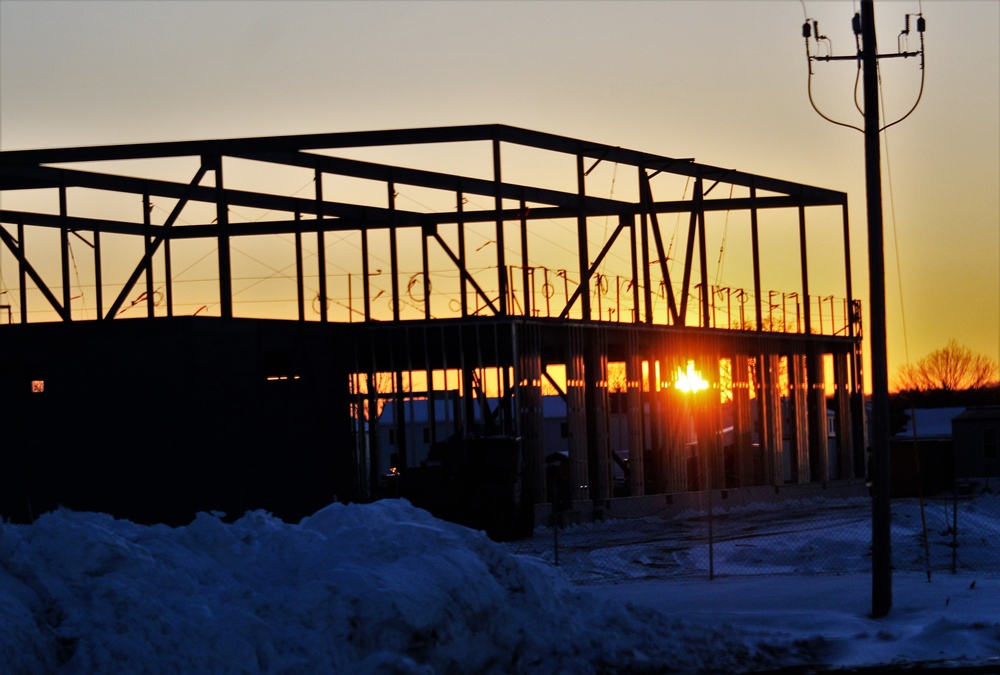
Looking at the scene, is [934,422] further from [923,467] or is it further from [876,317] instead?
[876,317]

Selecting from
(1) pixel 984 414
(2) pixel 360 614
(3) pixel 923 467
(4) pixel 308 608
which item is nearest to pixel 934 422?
(1) pixel 984 414

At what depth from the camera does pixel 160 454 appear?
3044cm

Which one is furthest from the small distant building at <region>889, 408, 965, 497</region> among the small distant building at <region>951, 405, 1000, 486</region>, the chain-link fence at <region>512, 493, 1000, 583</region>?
the chain-link fence at <region>512, 493, 1000, 583</region>

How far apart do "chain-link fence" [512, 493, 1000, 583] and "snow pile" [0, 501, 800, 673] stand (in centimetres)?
548

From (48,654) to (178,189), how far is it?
32564 mm

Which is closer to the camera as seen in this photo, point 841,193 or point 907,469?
point 841,193

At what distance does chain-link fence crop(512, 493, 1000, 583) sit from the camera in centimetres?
2400

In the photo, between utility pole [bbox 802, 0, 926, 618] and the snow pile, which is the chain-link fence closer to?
utility pole [bbox 802, 0, 926, 618]

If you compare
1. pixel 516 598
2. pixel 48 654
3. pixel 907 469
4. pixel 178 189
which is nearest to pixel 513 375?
pixel 178 189

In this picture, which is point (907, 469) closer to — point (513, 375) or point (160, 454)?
point (513, 375)

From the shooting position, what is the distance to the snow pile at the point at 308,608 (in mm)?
13102

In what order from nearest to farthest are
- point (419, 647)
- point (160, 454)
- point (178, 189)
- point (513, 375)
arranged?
point (419, 647)
point (160, 454)
point (513, 375)
point (178, 189)

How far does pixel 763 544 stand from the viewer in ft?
92.9

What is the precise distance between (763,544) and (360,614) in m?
15.9
